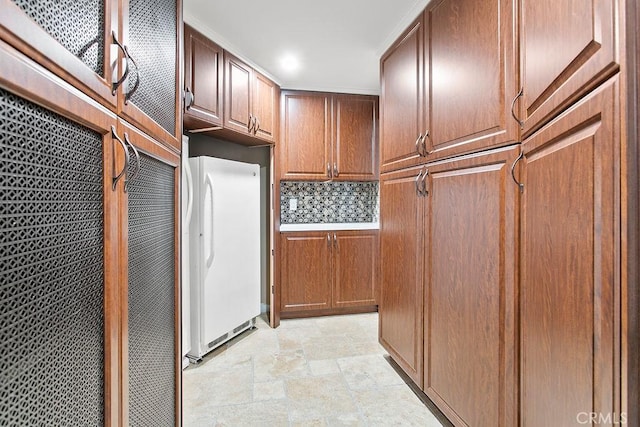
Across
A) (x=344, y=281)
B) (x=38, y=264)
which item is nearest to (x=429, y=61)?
(x=38, y=264)

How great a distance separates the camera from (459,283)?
4.48 feet

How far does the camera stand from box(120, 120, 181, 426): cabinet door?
79 centimetres

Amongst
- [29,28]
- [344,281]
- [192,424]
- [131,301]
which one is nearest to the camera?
[29,28]

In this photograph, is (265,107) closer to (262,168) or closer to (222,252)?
(262,168)

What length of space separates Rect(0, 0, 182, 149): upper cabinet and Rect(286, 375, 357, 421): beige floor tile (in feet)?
5.14

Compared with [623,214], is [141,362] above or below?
below

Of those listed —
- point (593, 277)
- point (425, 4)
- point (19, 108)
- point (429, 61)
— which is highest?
point (425, 4)

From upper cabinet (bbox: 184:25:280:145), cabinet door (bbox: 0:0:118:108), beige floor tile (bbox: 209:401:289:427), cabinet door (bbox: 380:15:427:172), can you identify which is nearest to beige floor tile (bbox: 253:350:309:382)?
beige floor tile (bbox: 209:401:289:427)

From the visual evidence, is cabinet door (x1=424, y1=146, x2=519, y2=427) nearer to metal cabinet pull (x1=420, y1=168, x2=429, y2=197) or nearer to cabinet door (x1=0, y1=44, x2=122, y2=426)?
metal cabinet pull (x1=420, y1=168, x2=429, y2=197)

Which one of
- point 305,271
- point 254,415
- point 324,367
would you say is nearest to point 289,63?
point 305,271

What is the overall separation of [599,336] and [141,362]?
1.17m

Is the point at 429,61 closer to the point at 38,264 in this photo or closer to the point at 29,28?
the point at 29,28

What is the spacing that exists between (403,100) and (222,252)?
1720mm

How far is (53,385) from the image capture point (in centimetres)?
53
